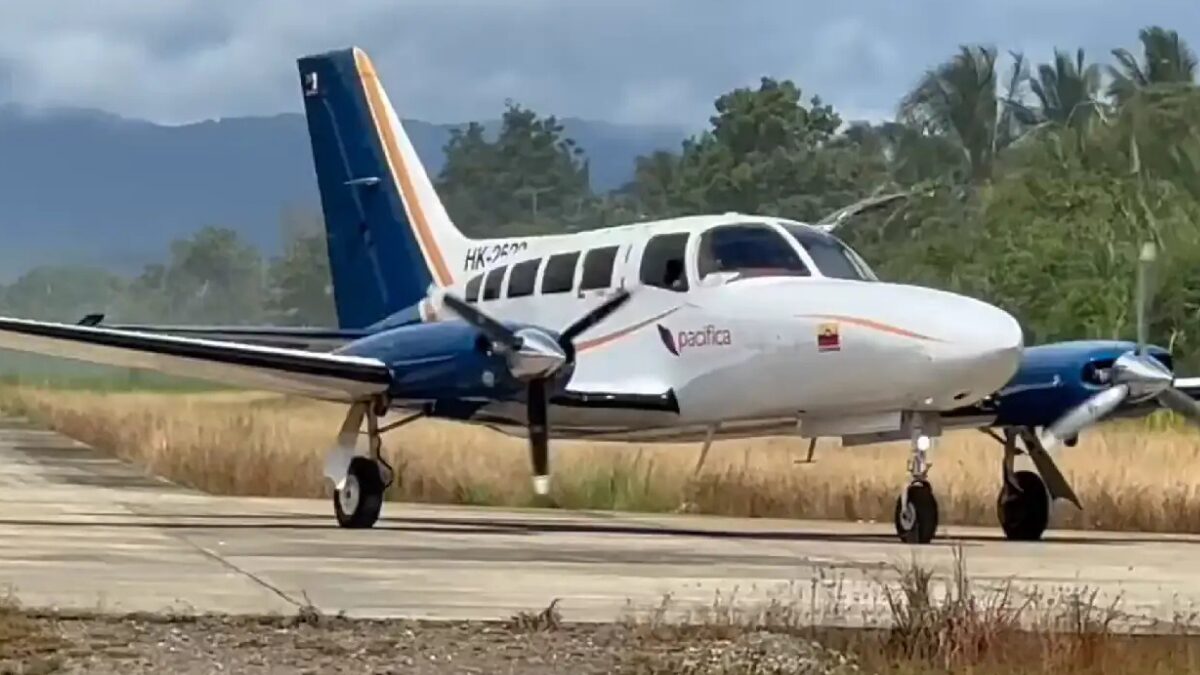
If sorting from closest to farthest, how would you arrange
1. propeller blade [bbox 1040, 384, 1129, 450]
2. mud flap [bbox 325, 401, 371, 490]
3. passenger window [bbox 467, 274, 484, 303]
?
1. propeller blade [bbox 1040, 384, 1129, 450]
2. mud flap [bbox 325, 401, 371, 490]
3. passenger window [bbox 467, 274, 484, 303]

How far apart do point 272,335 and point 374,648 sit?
41.7 feet

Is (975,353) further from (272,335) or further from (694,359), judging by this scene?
(272,335)

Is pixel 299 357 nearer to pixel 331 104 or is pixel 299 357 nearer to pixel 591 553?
pixel 591 553

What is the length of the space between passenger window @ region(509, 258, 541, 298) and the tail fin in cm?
270

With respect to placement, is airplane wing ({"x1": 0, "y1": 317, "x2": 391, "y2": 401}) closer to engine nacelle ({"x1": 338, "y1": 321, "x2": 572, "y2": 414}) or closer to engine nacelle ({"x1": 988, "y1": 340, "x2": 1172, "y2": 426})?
engine nacelle ({"x1": 338, "y1": 321, "x2": 572, "y2": 414})

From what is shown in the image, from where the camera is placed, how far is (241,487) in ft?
102

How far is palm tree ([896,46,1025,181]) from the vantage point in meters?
93.6

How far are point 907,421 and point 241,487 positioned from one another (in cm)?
1463

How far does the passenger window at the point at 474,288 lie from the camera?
22094mm

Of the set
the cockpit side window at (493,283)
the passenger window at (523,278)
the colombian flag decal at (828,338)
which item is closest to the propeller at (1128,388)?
the colombian flag decal at (828,338)

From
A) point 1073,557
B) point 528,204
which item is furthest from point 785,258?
point 528,204

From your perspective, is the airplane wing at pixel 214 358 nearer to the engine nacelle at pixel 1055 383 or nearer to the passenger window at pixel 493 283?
the passenger window at pixel 493 283

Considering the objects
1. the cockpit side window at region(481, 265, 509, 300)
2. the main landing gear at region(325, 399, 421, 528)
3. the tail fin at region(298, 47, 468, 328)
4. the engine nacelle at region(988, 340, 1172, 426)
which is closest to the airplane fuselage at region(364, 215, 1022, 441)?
the cockpit side window at region(481, 265, 509, 300)

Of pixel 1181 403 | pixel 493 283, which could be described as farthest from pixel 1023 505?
pixel 493 283
